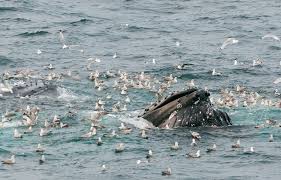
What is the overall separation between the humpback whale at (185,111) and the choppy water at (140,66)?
1.18ft

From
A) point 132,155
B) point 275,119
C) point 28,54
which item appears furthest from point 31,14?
point 132,155

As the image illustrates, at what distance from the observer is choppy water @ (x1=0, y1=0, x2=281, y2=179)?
69.9ft

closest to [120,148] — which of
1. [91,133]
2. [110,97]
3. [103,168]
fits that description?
[91,133]

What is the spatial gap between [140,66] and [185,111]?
520 inches

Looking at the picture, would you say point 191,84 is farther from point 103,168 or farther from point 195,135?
point 103,168

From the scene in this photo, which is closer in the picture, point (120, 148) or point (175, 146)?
point (120, 148)

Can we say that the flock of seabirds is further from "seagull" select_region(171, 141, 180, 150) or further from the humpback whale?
the humpback whale

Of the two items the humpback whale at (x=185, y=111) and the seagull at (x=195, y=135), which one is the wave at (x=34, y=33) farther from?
the seagull at (x=195, y=135)

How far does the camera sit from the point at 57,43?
4266cm

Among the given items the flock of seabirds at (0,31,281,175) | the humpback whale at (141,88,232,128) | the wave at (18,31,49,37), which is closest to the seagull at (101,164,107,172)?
the flock of seabirds at (0,31,281,175)

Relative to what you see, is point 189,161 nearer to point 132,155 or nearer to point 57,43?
point 132,155

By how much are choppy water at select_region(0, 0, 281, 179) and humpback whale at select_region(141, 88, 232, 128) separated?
14.2 inches

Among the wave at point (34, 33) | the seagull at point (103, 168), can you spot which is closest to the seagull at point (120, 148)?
the seagull at point (103, 168)

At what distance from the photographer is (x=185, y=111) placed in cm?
2436
